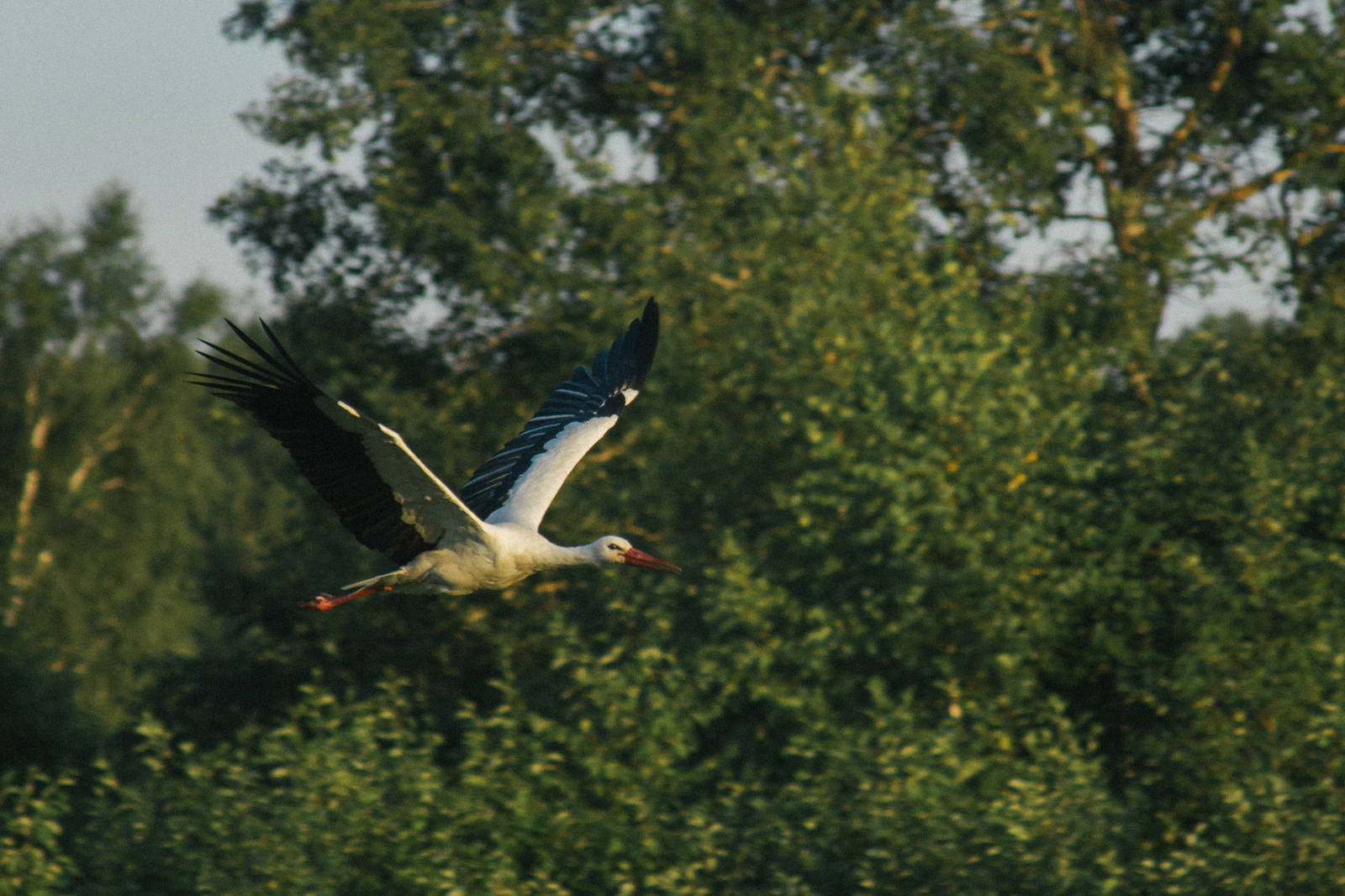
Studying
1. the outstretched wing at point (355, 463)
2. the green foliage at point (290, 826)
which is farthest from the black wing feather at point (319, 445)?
the green foliage at point (290, 826)

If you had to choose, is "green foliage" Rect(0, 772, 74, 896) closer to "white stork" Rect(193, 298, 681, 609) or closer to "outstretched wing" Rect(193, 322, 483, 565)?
"white stork" Rect(193, 298, 681, 609)

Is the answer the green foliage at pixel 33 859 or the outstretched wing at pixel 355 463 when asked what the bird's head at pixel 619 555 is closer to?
the outstretched wing at pixel 355 463

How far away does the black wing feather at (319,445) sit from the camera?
608 centimetres

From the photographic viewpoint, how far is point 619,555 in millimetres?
7957

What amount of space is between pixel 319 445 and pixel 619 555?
6.90 feet

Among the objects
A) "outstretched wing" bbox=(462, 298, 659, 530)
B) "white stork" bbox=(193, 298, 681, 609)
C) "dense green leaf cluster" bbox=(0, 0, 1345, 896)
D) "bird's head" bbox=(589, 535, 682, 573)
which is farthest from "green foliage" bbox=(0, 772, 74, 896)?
"bird's head" bbox=(589, 535, 682, 573)

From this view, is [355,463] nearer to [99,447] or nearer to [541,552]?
[541,552]

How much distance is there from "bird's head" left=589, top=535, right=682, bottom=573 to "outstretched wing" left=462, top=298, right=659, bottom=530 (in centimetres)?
35

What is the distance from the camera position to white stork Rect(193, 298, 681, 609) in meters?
6.17

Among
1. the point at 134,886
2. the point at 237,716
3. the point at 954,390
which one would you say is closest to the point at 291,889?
the point at 134,886

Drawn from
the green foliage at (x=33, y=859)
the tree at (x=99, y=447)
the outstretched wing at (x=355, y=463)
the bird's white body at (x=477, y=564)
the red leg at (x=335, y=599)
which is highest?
the tree at (x=99, y=447)

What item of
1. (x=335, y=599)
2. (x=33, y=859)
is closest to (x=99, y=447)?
(x=33, y=859)

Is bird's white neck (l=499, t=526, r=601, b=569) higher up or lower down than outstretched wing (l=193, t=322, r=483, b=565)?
lower down

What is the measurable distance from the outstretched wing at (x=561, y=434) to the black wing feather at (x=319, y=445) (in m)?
1.05
